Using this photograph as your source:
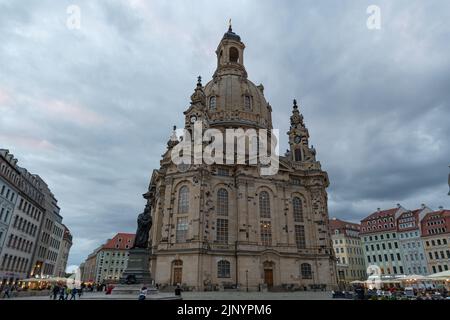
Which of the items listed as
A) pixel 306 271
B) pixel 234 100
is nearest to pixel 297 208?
pixel 306 271

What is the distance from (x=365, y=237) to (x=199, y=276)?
61492 millimetres

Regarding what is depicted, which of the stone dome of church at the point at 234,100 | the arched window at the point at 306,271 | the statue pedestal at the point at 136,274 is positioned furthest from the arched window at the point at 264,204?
the statue pedestal at the point at 136,274

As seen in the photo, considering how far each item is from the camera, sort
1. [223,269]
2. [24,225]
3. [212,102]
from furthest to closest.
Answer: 1. [212,102]
2. [24,225]
3. [223,269]

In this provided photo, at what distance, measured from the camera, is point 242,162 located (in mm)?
50406

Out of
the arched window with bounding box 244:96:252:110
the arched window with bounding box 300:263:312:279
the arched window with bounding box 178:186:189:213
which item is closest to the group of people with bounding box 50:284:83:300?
the arched window with bounding box 178:186:189:213

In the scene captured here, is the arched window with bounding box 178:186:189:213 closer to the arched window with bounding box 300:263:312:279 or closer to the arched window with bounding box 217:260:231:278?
the arched window with bounding box 217:260:231:278

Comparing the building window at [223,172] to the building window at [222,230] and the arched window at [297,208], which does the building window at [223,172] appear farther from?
the arched window at [297,208]

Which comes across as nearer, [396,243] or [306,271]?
[306,271]

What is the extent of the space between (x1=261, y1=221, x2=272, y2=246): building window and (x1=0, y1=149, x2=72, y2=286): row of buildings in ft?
129

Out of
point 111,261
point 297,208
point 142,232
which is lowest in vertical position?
point 142,232

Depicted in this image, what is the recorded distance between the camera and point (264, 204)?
1975 inches

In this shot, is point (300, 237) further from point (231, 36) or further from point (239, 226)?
point (231, 36)

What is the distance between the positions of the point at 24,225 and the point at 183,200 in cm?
3005
